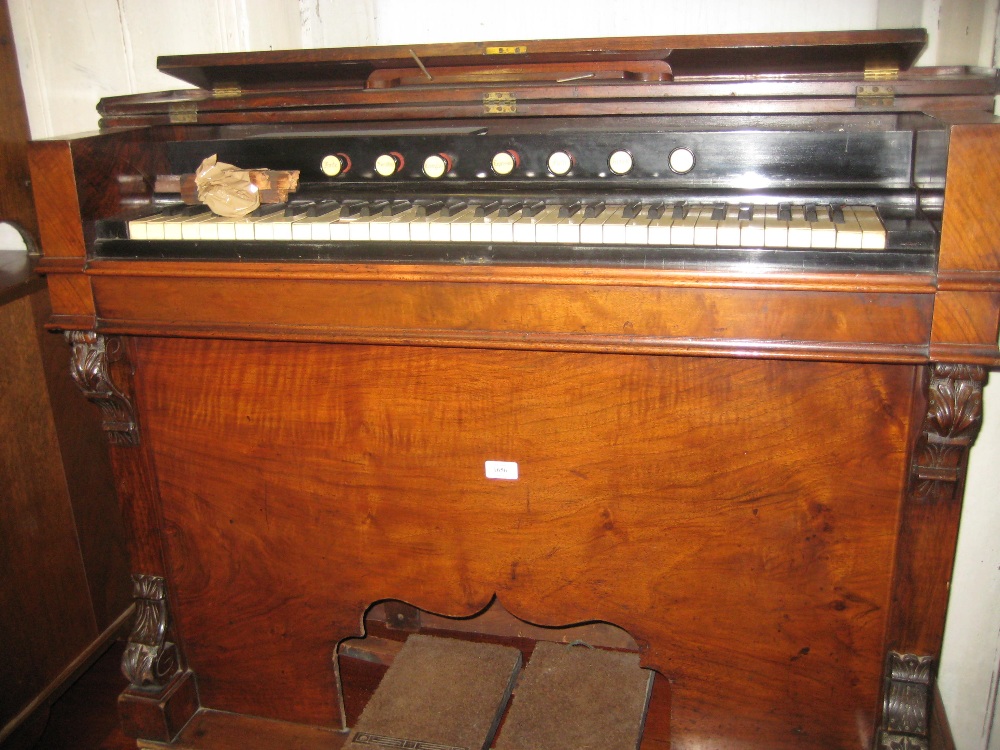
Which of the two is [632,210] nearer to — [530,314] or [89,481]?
[530,314]

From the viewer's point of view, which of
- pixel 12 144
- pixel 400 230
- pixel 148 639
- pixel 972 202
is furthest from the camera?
pixel 12 144

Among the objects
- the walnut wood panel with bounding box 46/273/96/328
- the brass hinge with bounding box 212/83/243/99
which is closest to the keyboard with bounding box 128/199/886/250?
the walnut wood panel with bounding box 46/273/96/328

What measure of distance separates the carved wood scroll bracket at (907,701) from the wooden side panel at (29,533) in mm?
1709

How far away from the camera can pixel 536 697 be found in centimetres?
171

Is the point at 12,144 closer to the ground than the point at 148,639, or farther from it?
farther from it

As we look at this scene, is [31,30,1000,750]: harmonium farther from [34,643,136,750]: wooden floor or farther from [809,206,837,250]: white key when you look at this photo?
[34,643,136,750]: wooden floor

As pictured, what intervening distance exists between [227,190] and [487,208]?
1.51 feet

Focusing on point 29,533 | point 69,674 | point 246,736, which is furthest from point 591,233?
point 69,674

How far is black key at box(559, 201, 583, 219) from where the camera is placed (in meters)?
1.41

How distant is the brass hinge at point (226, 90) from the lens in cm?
173

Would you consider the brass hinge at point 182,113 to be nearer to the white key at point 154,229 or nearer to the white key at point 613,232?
the white key at point 154,229

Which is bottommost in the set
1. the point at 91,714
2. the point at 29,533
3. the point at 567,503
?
the point at 91,714

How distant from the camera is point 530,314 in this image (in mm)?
1388

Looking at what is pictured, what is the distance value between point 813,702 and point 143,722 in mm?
1313
